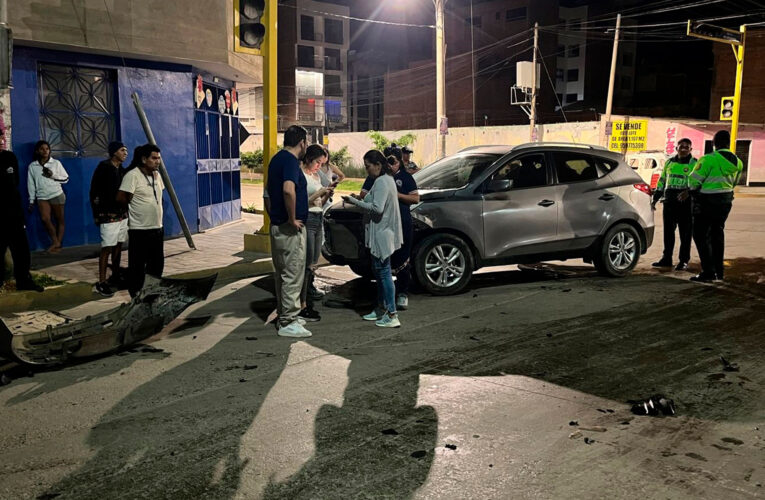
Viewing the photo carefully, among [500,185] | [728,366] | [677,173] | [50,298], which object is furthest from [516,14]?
[728,366]

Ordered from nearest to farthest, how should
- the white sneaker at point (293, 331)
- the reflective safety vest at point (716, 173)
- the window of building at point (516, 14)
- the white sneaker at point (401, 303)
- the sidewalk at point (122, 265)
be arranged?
1. the white sneaker at point (293, 331)
2. the white sneaker at point (401, 303)
3. the sidewalk at point (122, 265)
4. the reflective safety vest at point (716, 173)
5. the window of building at point (516, 14)

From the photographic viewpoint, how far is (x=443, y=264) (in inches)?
334

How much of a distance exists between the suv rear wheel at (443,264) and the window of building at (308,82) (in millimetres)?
68400

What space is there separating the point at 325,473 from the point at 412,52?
59.3 metres

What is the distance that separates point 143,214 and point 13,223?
5.63 ft

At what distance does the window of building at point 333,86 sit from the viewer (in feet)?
253

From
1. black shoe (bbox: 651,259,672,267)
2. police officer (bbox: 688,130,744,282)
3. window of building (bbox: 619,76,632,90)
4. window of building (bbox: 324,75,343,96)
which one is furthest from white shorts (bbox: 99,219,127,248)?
window of building (bbox: 324,75,343,96)

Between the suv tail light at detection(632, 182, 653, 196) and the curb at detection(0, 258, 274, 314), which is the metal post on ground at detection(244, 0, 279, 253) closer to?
the curb at detection(0, 258, 274, 314)

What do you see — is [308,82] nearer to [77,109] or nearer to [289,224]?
[77,109]

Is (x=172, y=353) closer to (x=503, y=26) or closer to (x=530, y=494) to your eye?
(x=530, y=494)

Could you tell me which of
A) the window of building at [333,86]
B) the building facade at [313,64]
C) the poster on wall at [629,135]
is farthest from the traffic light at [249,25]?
the window of building at [333,86]

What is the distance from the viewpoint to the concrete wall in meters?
10.6

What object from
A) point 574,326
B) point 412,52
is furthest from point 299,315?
point 412,52

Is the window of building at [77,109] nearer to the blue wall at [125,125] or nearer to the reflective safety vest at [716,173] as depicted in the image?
the blue wall at [125,125]
